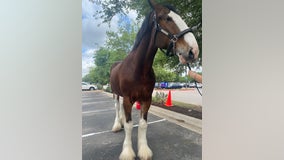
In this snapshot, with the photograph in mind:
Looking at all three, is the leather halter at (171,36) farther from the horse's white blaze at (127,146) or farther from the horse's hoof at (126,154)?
the horse's hoof at (126,154)

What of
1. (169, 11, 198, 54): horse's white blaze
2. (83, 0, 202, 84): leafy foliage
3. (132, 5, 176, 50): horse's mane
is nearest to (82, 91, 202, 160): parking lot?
(83, 0, 202, 84): leafy foliage

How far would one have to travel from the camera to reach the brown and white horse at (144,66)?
1.55 metres

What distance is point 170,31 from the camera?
5.30 feet

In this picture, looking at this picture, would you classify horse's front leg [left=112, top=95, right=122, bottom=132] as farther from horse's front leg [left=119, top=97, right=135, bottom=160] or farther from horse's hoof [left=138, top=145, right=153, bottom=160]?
horse's hoof [left=138, top=145, right=153, bottom=160]

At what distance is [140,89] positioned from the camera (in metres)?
1.59

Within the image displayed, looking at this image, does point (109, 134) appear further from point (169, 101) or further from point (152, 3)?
point (152, 3)

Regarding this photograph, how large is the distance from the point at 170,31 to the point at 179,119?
62cm

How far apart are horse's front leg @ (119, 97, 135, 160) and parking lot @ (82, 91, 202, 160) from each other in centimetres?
3

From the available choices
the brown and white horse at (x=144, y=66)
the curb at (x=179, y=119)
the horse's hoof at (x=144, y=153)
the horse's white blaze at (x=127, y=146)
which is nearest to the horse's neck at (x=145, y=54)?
the brown and white horse at (x=144, y=66)
